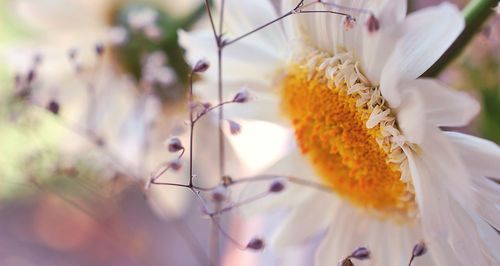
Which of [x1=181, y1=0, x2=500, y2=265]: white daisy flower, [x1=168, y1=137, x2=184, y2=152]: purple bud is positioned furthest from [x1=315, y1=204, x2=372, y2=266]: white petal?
[x1=168, y1=137, x2=184, y2=152]: purple bud

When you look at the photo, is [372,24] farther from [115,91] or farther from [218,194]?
[115,91]

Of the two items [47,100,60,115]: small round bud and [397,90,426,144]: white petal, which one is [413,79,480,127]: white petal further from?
[47,100,60,115]: small round bud

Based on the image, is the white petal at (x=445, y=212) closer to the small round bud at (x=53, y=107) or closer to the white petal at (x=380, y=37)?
the white petal at (x=380, y=37)

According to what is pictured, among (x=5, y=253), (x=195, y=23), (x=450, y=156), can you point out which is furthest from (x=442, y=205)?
(x=5, y=253)

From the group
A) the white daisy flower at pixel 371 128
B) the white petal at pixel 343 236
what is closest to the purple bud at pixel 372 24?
the white daisy flower at pixel 371 128

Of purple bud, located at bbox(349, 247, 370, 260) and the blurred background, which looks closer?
purple bud, located at bbox(349, 247, 370, 260)

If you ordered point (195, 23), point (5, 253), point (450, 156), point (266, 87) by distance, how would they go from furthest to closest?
point (5, 253)
point (195, 23)
point (266, 87)
point (450, 156)

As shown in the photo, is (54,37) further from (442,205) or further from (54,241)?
(54,241)
